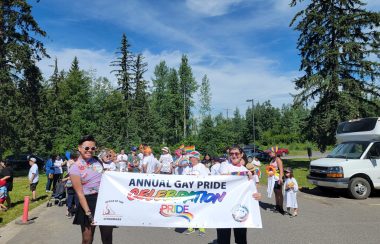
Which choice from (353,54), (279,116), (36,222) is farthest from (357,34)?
(279,116)

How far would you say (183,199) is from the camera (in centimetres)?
580

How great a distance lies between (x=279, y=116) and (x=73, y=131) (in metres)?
68.0

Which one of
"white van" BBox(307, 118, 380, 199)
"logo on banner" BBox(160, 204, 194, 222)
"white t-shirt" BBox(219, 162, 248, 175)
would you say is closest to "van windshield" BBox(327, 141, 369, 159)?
"white van" BBox(307, 118, 380, 199)

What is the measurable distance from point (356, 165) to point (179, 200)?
32.2 ft

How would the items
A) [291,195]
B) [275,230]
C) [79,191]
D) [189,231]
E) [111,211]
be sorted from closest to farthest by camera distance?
[79,191]
[111,211]
[189,231]
[275,230]
[291,195]

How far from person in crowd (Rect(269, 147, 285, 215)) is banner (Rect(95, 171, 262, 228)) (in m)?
5.56

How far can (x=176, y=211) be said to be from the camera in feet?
18.9

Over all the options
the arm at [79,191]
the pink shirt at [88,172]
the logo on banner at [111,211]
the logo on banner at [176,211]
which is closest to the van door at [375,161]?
the logo on banner at [176,211]

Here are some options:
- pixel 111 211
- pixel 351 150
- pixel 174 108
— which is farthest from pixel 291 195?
pixel 174 108

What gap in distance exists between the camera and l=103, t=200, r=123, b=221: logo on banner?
17.5 feet

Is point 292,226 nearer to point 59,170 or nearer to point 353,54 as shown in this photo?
point 59,170

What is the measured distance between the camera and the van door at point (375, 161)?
13.4m

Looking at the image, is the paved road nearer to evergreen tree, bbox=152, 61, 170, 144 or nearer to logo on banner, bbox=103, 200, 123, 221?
logo on banner, bbox=103, 200, 123, 221

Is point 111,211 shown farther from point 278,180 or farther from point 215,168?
point 278,180
